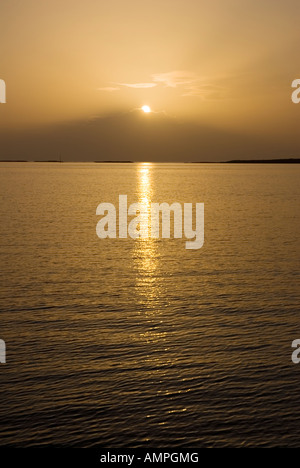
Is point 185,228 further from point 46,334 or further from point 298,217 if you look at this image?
point 46,334

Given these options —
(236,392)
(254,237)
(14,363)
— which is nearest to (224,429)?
(236,392)

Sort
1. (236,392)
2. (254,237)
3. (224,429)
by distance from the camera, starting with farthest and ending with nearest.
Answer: (254,237), (236,392), (224,429)

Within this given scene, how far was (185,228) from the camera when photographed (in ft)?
248

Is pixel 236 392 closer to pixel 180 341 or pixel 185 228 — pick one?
pixel 180 341

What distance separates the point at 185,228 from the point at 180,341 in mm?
49824

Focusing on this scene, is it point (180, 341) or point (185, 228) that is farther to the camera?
point (185, 228)

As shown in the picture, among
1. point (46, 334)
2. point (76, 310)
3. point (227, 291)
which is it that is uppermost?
point (227, 291)

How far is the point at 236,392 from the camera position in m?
21.0

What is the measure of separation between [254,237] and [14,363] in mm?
44520

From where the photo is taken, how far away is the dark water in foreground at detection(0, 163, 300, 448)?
18.5m

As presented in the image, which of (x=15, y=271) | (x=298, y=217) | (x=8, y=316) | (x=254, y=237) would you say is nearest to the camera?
(x=8, y=316)

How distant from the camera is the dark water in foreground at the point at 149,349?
727 inches

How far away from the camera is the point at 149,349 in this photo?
25.5 metres

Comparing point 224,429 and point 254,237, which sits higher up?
point 254,237
